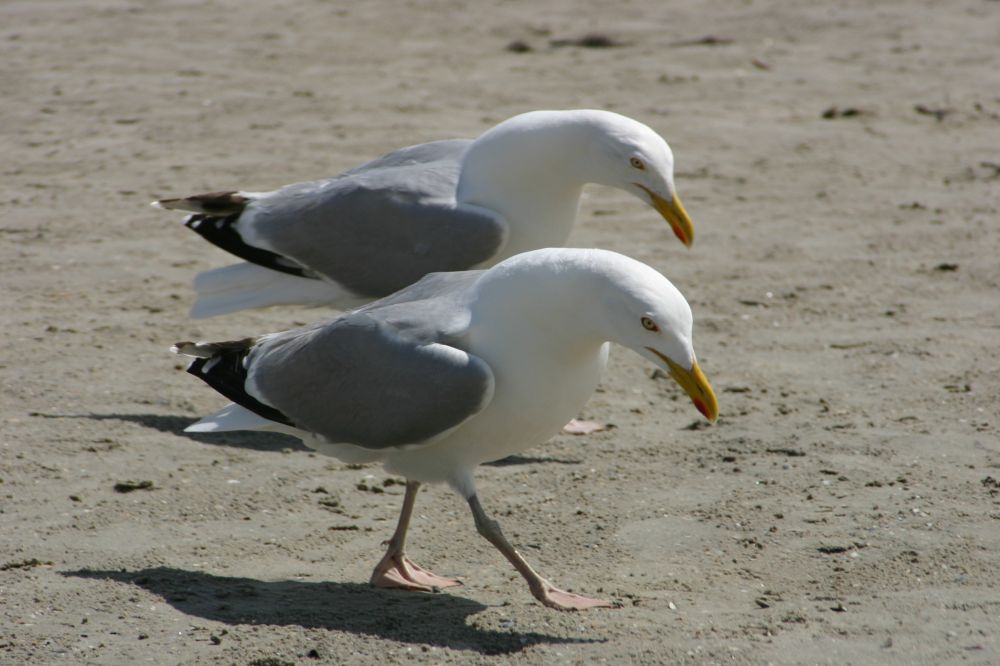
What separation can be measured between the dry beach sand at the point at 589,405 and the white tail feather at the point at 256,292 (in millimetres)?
364

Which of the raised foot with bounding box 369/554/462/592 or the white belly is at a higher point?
the white belly

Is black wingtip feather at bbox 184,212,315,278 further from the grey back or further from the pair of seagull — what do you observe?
the grey back

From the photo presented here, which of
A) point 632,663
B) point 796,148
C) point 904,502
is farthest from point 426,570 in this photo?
point 796,148

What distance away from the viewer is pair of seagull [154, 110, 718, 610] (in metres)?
4.06

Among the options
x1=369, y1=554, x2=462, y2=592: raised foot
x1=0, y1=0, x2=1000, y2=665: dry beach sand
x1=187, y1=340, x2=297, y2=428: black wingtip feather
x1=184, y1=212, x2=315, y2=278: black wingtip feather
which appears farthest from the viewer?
x1=184, y1=212, x2=315, y2=278: black wingtip feather

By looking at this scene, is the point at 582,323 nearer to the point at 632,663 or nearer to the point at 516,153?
the point at 632,663

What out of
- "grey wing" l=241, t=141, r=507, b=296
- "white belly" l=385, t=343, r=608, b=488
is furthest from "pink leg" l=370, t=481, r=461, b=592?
"grey wing" l=241, t=141, r=507, b=296

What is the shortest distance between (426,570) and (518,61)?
741cm

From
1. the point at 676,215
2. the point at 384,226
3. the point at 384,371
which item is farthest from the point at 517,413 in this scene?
the point at 384,226

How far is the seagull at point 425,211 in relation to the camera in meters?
5.51

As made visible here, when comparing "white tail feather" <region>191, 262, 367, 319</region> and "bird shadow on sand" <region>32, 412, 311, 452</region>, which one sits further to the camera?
"white tail feather" <region>191, 262, 367, 319</region>

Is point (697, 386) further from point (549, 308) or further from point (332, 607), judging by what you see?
point (332, 607)

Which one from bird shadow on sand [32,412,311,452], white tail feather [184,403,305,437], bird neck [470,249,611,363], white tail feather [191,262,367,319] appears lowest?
bird shadow on sand [32,412,311,452]

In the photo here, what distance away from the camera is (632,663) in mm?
3738
